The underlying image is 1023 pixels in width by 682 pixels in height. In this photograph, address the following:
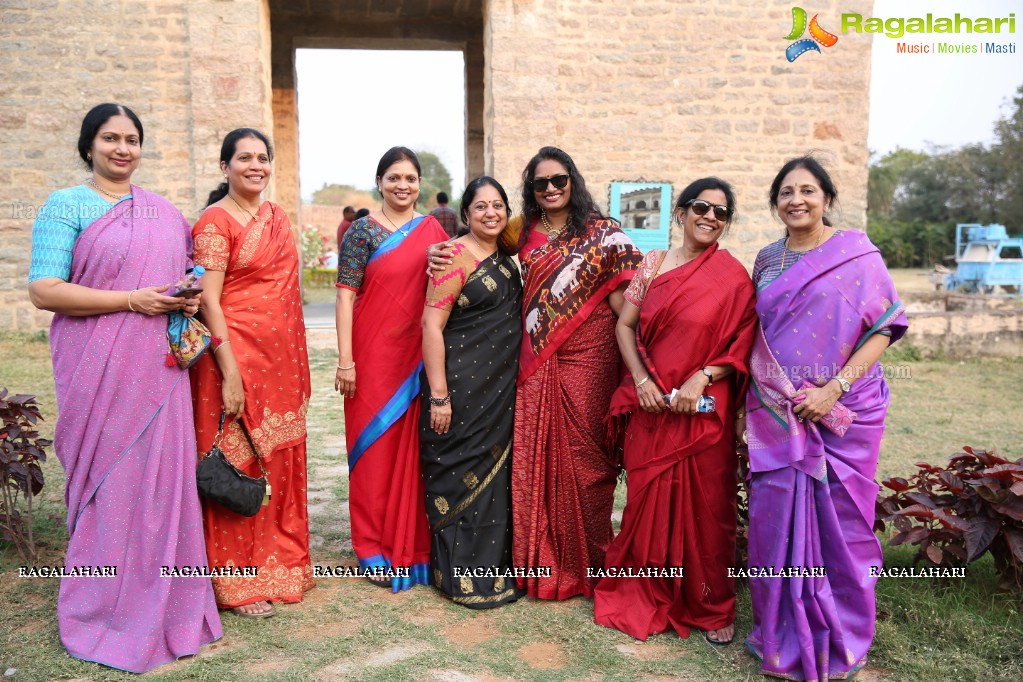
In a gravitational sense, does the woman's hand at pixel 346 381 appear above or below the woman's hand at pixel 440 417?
above

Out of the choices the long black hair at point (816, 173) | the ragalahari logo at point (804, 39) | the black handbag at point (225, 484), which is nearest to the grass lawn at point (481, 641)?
the black handbag at point (225, 484)

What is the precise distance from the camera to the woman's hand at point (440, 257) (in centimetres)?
287

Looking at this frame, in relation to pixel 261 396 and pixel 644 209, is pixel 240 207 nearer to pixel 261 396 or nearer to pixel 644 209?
pixel 261 396

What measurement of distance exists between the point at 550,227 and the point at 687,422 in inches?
37.0

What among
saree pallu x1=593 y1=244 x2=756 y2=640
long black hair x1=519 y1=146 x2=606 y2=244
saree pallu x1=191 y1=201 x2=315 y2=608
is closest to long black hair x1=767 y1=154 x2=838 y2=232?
saree pallu x1=593 y1=244 x2=756 y2=640

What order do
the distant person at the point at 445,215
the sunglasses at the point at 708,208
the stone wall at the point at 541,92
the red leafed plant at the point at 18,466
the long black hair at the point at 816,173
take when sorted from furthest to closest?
the distant person at the point at 445,215
the stone wall at the point at 541,92
the red leafed plant at the point at 18,466
the sunglasses at the point at 708,208
the long black hair at the point at 816,173

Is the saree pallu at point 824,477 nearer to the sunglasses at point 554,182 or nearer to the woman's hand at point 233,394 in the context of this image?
the sunglasses at point 554,182

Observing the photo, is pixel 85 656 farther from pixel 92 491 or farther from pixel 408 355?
pixel 408 355

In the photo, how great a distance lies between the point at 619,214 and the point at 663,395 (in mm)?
5452

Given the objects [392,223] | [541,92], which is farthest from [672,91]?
[392,223]

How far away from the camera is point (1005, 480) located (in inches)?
109

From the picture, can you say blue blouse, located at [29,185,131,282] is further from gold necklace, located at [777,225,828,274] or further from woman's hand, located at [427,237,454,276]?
gold necklace, located at [777,225,828,274]

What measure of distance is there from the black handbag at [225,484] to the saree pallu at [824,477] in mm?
1794

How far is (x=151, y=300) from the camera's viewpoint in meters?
2.44
